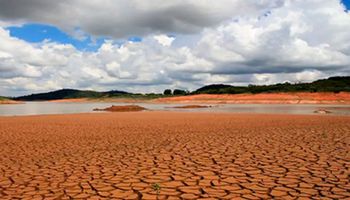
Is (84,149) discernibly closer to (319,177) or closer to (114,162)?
(114,162)

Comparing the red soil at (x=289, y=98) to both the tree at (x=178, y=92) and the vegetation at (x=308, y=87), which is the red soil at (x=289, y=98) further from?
the tree at (x=178, y=92)

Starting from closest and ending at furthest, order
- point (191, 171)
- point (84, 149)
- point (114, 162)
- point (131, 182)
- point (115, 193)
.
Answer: point (115, 193) → point (131, 182) → point (191, 171) → point (114, 162) → point (84, 149)

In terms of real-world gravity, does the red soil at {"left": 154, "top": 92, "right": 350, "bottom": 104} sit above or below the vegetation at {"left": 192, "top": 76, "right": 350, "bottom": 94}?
below

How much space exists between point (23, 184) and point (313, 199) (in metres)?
5.68

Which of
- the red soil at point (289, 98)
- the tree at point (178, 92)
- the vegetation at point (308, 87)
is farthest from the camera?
the tree at point (178, 92)

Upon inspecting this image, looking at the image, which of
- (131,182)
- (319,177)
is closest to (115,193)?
(131,182)

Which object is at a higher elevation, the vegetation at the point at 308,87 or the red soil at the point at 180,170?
the vegetation at the point at 308,87

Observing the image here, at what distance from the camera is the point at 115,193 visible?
585 centimetres

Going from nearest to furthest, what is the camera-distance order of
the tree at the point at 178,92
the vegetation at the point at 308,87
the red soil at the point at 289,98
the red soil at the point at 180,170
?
the red soil at the point at 180,170, the red soil at the point at 289,98, the vegetation at the point at 308,87, the tree at the point at 178,92

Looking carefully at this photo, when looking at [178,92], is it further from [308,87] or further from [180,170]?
[180,170]

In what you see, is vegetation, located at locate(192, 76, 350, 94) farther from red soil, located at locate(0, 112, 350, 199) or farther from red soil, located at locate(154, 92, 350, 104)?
red soil, located at locate(0, 112, 350, 199)

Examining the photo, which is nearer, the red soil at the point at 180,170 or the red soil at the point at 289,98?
the red soil at the point at 180,170

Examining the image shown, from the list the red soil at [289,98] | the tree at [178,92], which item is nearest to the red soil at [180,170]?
the red soil at [289,98]

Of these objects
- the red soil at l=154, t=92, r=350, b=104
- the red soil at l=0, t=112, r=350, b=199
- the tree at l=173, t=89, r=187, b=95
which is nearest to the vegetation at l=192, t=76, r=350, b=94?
the red soil at l=154, t=92, r=350, b=104
